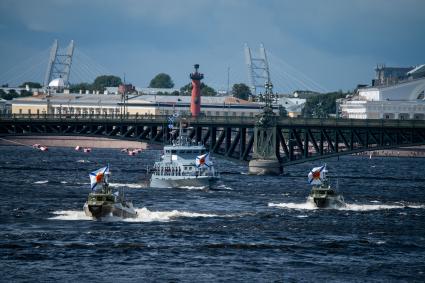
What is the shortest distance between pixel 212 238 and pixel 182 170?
55.2m

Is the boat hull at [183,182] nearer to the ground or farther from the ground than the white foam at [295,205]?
farther from the ground

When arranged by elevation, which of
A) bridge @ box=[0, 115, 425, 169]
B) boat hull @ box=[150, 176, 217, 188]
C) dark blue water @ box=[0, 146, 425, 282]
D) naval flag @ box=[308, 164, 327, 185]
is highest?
bridge @ box=[0, 115, 425, 169]

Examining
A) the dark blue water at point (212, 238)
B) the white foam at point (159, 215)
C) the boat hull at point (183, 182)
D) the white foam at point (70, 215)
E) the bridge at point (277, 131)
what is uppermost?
the bridge at point (277, 131)

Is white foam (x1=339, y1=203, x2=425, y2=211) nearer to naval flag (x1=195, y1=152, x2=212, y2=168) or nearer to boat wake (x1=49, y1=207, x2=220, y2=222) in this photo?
boat wake (x1=49, y1=207, x2=220, y2=222)

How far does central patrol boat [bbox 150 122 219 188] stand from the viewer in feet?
477

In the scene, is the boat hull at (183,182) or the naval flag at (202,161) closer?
the naval flag at (202,161)

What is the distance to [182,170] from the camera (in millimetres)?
146375

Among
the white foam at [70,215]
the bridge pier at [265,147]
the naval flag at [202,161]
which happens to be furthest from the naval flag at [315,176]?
the bridge pier at [265,147]

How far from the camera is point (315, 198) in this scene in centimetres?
11744

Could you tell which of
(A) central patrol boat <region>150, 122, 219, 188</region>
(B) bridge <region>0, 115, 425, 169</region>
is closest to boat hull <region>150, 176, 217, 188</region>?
(A) central patrol boat <region>150, 122, 219, 188</region>

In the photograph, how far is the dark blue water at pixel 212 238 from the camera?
75.9m

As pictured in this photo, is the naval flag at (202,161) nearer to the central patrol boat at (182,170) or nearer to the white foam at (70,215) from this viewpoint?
the central patrol boat at (182,170)

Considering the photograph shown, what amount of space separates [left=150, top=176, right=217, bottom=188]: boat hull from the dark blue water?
346 cm

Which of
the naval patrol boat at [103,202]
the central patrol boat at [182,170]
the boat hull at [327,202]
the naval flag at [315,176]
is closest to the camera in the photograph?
the naval patrol boat at [103,202]
